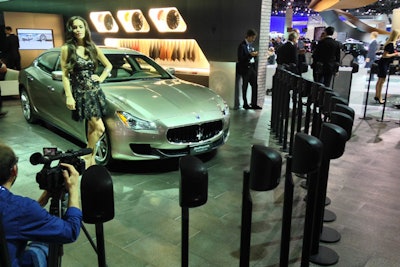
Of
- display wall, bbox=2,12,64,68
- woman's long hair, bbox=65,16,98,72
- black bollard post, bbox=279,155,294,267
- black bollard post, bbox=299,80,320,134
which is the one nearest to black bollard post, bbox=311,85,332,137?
black bollard post, bbox=299,80,320,134

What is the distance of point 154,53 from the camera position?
1134cm

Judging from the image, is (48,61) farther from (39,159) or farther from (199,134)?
(39,159)

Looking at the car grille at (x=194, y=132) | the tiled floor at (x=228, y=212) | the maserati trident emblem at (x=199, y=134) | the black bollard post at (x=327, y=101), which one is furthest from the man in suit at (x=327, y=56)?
the black bollard post at (x=327, y=101)

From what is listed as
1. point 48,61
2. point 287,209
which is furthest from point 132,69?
point 287,209

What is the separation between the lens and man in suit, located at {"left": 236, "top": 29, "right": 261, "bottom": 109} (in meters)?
7.97

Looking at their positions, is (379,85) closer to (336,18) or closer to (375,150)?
(375,150)

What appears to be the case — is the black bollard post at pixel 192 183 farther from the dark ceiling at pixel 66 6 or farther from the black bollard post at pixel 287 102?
the dark ceiling at pixel 66 6

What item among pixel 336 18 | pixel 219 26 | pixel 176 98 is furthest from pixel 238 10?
pixel 336 18

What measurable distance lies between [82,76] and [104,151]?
1016 millimetres

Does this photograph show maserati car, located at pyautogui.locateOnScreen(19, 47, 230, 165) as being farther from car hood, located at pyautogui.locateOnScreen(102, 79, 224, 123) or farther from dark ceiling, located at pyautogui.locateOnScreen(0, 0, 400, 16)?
dark ceiling, located at pyautogui.locateOnScreen(0, 0, 400, 16)

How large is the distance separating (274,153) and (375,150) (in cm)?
427

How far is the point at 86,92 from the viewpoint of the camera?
408 cm

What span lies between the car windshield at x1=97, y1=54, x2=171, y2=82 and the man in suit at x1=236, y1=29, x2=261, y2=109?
2.72 m

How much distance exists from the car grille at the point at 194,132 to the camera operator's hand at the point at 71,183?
7.82 ft
